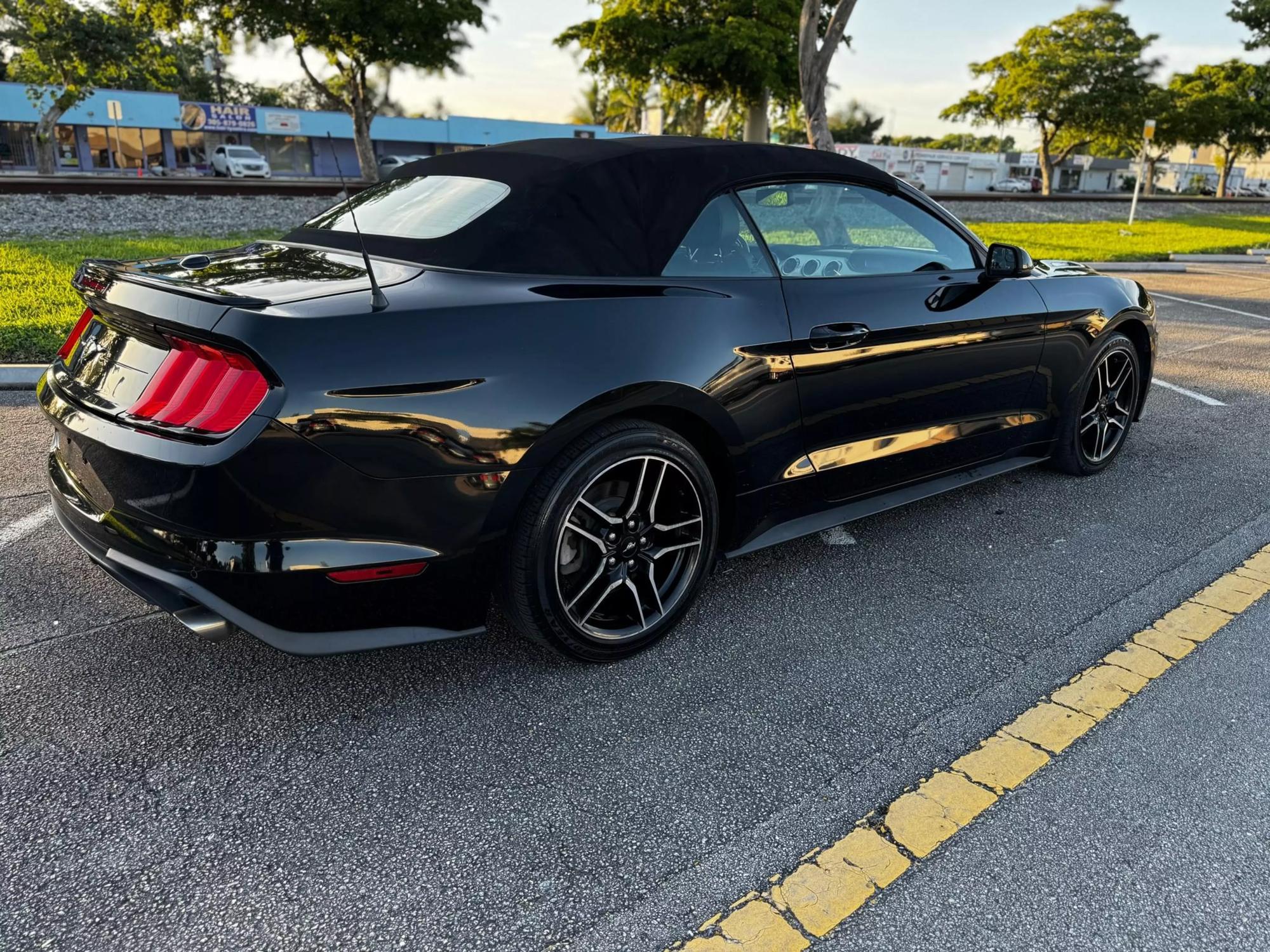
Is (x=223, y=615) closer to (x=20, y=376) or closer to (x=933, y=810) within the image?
(x=933, y=810)

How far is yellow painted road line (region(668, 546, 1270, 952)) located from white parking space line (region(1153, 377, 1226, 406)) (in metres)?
3.79

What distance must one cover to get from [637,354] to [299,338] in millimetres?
922

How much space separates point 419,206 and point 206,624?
1.57 m

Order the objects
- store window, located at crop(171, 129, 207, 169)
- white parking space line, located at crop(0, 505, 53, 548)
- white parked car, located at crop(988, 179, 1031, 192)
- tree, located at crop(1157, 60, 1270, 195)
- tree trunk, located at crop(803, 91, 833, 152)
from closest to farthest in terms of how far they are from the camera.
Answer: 1. white parking space line, located at crop(0, 505, 53, 548)
2. tree trunk, located at crop(803, 91, 833, 152)
3. tree, located at crop(1157, 60, 1270, 195)
4. store window, located at crop(171, 129, 207, 169)
5. white parked car, located at crop(988, 179, 1031, 192)

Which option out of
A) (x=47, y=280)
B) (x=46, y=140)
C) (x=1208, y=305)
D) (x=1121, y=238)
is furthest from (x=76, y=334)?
(x=46, y=140)

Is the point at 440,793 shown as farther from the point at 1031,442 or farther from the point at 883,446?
the point at 1031,442

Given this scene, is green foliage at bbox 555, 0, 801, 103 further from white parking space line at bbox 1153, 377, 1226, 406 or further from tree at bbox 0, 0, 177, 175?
white parking space line at bbox 1153, 377, 1226, 406

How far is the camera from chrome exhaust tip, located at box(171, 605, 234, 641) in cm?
216

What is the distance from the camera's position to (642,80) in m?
28.5

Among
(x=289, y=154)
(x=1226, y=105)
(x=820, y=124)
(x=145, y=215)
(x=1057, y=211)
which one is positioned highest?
(x=1226, y=105)

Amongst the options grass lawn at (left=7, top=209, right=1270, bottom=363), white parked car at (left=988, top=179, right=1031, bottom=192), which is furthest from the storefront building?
white parked car at (left=988, top=179, right=1031, bottom=192)

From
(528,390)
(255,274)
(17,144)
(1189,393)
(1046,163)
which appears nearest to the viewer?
(528,390)

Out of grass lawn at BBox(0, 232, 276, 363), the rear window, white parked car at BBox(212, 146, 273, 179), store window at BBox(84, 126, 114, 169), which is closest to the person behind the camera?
the rear window

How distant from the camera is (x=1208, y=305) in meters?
11.1
